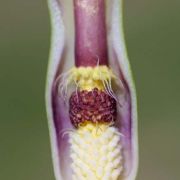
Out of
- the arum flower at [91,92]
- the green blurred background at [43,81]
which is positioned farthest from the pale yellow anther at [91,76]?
the green blurred background at [43,81]

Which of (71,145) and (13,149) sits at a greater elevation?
(71,145)

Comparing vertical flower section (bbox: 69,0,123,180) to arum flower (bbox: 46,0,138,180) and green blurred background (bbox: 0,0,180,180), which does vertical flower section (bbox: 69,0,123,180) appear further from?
green blurred background (bbox: 0,0,180,180)

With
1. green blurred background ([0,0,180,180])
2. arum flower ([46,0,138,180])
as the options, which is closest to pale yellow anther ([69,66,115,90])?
arum flower ([46,0,138,180])

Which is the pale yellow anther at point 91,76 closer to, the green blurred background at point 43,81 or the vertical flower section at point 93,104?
the vertical flower section at point 93,104

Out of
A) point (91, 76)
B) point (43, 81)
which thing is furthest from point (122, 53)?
point (43, 81)

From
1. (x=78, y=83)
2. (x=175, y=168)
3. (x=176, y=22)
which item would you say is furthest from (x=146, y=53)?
(x=78, y=83)

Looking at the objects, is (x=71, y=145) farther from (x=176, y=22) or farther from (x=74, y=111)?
(x=176, y=22)

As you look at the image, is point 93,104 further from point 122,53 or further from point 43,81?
point 43,81
